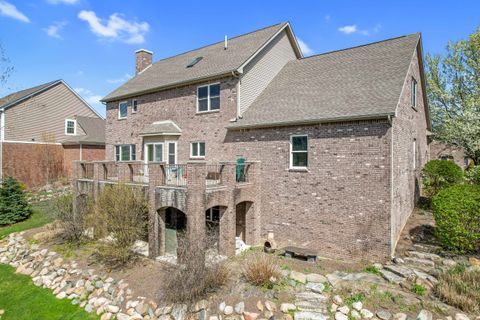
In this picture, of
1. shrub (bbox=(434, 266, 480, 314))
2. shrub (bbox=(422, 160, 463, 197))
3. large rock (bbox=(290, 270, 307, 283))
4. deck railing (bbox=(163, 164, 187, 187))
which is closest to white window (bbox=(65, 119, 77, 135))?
deck railing (bbox=(163, 164, 187, 187))

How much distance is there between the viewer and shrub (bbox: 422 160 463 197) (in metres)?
14.2

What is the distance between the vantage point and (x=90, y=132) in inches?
1131

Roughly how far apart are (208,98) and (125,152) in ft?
25.7

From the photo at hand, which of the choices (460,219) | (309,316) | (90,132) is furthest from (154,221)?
(90,132)

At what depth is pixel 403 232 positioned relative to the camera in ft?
39.2

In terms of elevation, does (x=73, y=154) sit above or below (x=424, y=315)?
above

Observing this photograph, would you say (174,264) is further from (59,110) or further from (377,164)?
(59,110)

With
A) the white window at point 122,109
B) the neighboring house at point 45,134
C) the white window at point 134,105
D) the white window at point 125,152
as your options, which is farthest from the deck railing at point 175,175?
the neighboring house at point 45,134

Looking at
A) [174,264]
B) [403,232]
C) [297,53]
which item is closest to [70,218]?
[174,264]

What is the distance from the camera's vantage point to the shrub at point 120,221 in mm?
10938

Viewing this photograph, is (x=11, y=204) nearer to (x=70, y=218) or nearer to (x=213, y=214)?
(x=70, y=218)

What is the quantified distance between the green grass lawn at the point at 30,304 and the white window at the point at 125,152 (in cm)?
892

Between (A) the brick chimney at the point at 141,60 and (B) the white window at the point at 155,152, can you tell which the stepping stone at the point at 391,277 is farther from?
(A) the brick chimney at the point at 141,60

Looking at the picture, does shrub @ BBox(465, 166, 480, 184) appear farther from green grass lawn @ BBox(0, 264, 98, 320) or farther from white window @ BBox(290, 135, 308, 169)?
green grass lawn @ BBox(0, 264, 98, 320)
